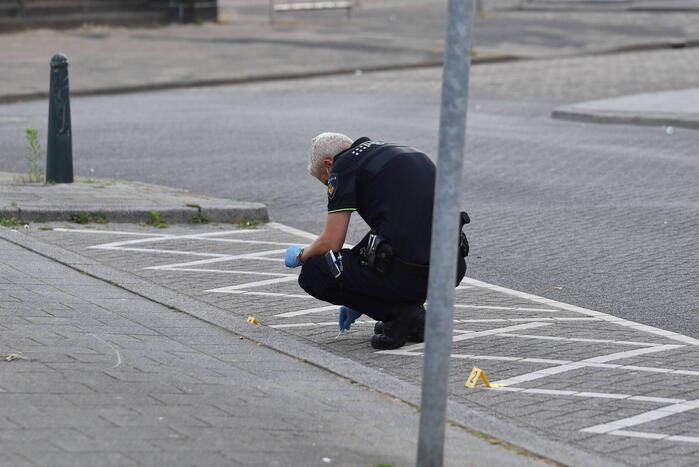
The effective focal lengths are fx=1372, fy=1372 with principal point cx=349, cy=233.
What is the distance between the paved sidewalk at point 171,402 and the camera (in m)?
5.16

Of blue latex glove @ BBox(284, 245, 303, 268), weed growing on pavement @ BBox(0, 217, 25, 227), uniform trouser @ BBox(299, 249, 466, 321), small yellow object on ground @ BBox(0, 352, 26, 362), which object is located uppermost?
blue latex glove @ BBox(284, 245, 303, 268)

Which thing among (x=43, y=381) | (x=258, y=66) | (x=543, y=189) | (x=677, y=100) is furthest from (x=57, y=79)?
(x=258, y=66)

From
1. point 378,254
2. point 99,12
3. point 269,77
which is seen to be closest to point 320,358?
point 378,254

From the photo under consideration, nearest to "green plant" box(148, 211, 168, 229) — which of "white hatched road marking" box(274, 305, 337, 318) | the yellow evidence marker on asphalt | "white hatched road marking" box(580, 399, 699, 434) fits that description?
"white hatched road marking" box(274, 305, 337, 318)

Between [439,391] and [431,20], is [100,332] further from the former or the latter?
[431,20]

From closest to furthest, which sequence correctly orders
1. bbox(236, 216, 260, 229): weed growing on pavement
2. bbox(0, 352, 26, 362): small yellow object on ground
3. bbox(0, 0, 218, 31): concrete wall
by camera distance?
bbox(0, 352, 26, 362): small yellow object on ground → bbox(236, 216, 260, 229): weed growing on pavement → bbox(0, 0, 218, 31): concrete wall

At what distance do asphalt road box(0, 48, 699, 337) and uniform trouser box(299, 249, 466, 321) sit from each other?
5.48 feet

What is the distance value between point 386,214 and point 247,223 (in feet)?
14.0

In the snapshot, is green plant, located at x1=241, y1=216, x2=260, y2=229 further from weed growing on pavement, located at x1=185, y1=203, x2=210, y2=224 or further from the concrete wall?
the concrete wall

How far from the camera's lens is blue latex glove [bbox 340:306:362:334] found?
7.59 meters

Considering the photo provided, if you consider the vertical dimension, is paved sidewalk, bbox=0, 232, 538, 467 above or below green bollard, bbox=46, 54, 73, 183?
below

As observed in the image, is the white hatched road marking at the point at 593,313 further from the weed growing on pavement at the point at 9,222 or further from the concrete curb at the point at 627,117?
the concrete curb at the point at 627,117

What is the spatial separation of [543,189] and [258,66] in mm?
13542

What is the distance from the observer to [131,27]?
105 feet
